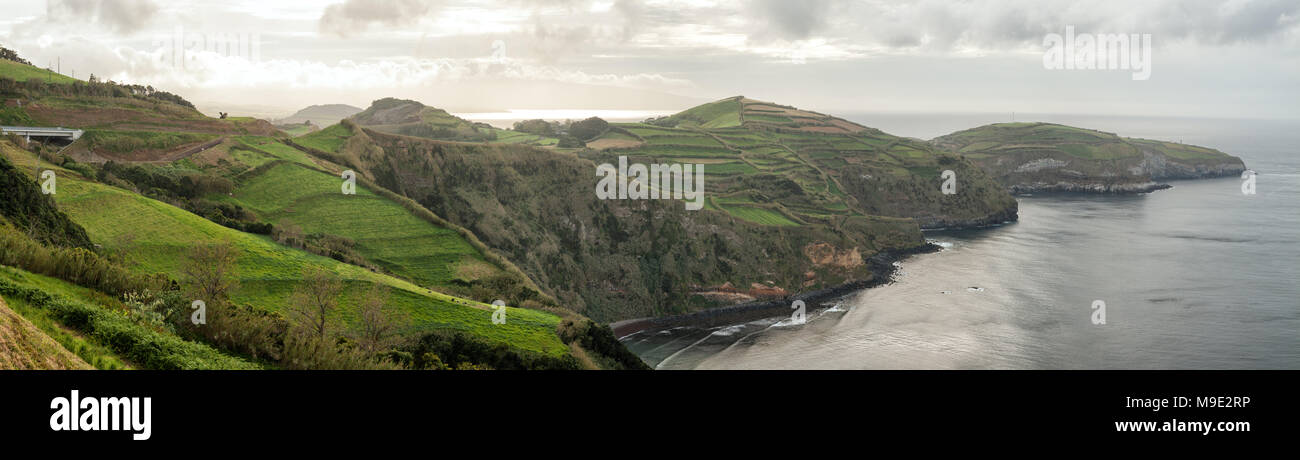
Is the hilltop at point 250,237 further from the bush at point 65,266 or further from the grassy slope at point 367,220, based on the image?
the grassy slope at point 367,220

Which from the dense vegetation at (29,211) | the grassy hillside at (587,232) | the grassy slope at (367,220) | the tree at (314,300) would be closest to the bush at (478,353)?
the tree at (314,300)

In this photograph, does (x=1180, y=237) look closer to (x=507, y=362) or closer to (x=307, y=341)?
(x=507, y=362)

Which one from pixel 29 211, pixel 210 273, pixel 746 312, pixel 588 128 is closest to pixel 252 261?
pixel 210 273

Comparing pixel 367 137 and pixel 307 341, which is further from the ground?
pixel 367 137

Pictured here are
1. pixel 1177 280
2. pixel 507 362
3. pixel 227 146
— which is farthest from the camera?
pixel 1177 280

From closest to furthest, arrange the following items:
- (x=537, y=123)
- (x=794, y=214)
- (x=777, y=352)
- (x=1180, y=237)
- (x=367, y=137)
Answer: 1. (x=777, y=352)
2. (x=367, y=137)
3. (x=794, y=214)
4. (x=1180, y=237)
5. (x=537, y=123)
